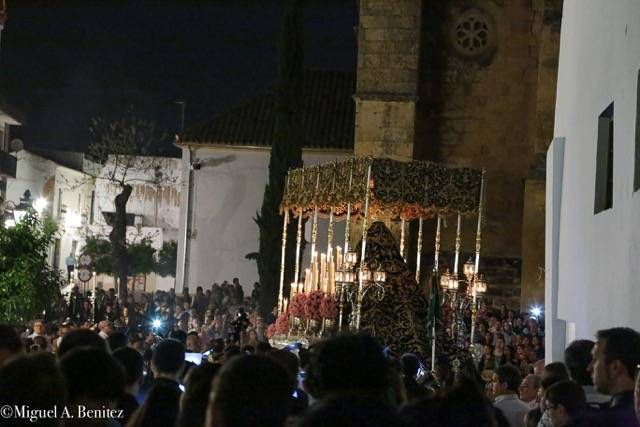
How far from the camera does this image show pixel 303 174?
21.2 metres

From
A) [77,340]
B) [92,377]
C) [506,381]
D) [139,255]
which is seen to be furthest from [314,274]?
[139,255]

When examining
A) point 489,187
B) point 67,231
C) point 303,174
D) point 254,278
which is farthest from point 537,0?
point 67,231

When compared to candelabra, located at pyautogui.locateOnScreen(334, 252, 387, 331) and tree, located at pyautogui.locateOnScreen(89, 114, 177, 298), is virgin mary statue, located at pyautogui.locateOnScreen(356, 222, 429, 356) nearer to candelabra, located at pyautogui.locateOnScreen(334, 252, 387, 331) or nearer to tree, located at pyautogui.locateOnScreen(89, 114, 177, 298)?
candelabra, located at pyautogui.locateOnScreen(334, 252, 387, 331)

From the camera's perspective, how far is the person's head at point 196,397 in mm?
5312

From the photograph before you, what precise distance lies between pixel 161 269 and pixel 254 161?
907 inches

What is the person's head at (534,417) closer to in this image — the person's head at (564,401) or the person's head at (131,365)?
the person's head at (564,401)

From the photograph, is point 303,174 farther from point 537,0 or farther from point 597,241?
point 537,0

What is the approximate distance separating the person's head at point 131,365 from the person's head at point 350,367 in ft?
8.22

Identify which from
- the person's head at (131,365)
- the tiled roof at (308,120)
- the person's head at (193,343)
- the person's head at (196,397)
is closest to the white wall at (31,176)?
the tiled roof at (308,120)

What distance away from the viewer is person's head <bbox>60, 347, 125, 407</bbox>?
18.1 feet

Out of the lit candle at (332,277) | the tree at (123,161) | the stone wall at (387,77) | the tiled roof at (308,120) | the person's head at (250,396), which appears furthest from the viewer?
the tree at (123,161)

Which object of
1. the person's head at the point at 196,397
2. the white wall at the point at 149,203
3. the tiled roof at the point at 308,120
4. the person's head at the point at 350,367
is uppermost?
the tiled roof at the point at 308,120

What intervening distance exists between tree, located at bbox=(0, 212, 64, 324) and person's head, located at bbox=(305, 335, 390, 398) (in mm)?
17864

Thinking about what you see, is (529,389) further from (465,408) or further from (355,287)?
(355,287)
